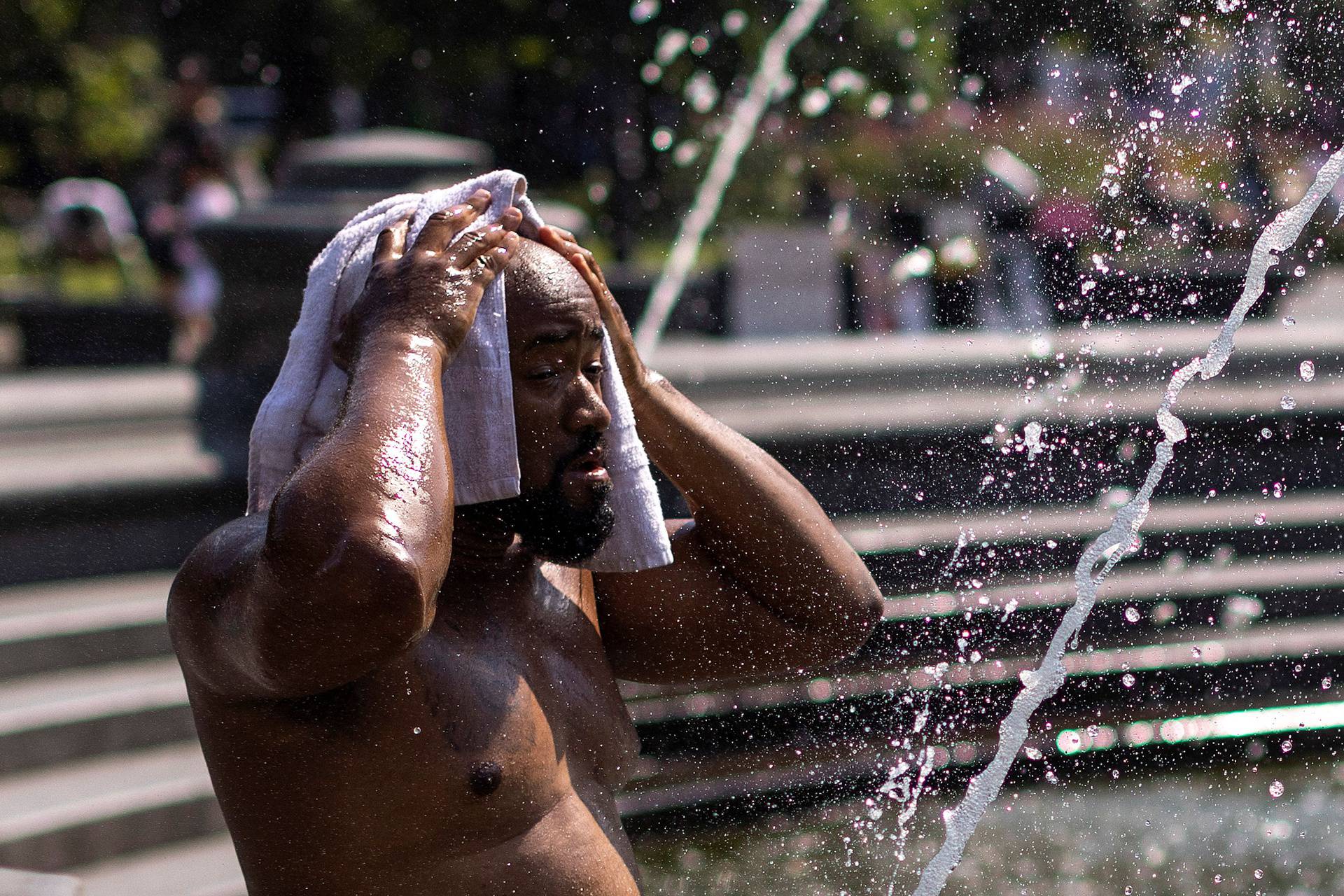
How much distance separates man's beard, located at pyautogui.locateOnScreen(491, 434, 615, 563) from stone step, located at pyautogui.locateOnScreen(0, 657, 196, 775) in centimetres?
283

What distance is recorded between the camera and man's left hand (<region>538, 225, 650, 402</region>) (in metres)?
2.10

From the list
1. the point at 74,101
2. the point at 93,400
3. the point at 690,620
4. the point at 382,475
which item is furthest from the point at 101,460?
the point at 74,101

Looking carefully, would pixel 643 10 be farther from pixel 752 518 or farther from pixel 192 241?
pixel 752 518

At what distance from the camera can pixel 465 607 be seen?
7.01 feet

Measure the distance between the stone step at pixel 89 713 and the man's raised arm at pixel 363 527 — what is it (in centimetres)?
273

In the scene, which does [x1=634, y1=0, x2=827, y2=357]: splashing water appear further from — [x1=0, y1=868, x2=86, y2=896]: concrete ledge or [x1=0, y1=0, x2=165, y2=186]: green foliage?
[x1=0, y1=0, x2=165, y2=186]: green foliage

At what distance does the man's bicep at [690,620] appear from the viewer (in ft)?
7.97

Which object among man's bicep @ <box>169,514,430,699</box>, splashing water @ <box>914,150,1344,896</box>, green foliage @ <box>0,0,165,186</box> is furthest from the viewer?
green foliage @ <box>0,0,165,186</box>

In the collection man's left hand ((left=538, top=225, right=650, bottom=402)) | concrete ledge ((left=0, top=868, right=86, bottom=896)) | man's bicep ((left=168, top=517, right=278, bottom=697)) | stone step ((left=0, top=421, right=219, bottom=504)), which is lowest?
concrete ledge ((left=0, top=868, right=86, bottom=896))

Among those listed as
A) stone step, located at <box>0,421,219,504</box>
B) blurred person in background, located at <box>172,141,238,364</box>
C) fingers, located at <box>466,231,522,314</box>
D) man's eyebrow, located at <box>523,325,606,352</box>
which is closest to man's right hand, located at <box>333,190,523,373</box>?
fingers, located at <box>466,231,522,314</box>

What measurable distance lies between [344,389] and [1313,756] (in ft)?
15.8

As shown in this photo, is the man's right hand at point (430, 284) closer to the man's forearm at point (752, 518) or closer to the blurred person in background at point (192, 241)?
the man's forearm at point (752, 518)

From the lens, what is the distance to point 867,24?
33.9 ft

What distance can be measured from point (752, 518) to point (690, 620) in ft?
0.64
